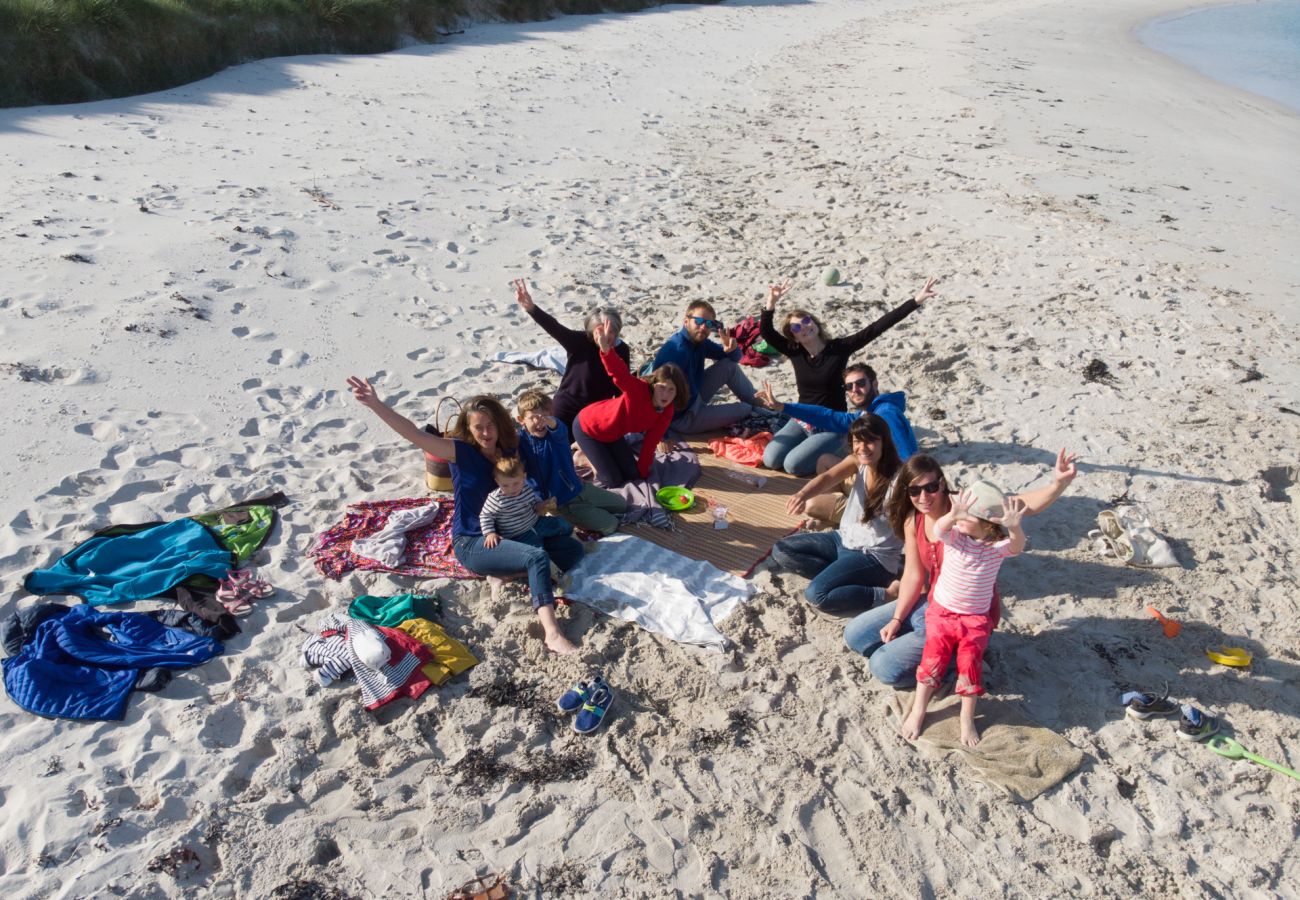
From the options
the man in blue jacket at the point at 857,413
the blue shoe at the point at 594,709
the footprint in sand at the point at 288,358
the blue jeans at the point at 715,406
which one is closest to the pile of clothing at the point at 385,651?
the blue shoe at the point at 594,709

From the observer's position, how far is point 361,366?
25.6 feet

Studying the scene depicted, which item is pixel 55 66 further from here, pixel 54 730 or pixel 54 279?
pixel 54 730

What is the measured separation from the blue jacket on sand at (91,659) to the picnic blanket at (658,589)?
2.06 metres

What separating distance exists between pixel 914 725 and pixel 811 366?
10.1ft

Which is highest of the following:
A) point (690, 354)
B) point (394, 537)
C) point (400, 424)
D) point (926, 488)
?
point (400, 424)

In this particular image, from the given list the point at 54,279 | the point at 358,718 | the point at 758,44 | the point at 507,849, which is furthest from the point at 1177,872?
the point at 758,44

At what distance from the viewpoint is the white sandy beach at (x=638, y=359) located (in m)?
4.18

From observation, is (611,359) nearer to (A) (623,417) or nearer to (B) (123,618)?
(A) (623,417)

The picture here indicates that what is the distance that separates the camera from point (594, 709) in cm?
475

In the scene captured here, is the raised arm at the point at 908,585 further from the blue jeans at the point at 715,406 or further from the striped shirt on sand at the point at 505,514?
the blue jeans at the point at 715,406

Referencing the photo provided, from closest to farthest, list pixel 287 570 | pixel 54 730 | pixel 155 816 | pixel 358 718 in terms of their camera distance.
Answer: pixel 155 816 → pixel 54 730 → pixel 358 718 → pixel 287 570

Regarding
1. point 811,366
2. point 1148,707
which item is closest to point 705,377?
point 811,366

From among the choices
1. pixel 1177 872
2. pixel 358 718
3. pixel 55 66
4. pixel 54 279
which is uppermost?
pixel 55 66

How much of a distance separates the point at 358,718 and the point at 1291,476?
6.42 m
